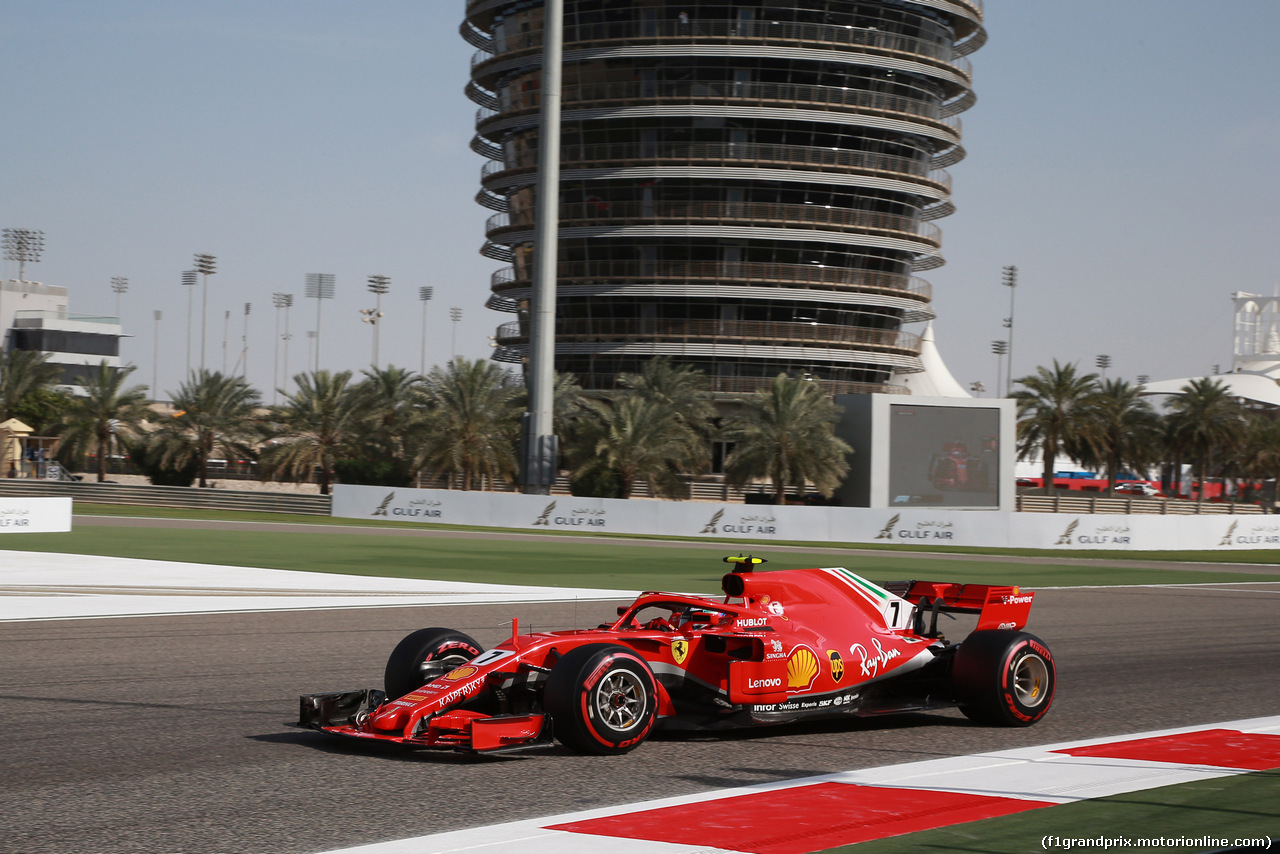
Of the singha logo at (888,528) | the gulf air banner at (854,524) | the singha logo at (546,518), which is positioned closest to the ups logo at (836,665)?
the gulf air banner at (854,524)

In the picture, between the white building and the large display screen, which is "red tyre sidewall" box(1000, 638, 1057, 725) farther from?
the white building

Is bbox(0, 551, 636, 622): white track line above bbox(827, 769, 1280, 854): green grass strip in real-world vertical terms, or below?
below

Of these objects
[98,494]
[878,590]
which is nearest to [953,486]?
[98,494]

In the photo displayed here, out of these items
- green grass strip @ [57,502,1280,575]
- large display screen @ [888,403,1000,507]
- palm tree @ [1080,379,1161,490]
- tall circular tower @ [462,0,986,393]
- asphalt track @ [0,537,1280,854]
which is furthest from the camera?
palm tree @ [1080,379,1161,490]

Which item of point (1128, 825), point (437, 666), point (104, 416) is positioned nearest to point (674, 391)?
point (104, 416)

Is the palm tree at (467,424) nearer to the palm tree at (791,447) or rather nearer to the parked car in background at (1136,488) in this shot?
the palm tree at (791,447)

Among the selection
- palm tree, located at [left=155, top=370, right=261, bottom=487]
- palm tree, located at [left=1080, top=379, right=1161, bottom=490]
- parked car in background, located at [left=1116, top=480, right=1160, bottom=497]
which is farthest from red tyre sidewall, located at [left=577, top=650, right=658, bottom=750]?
parked car in background, located at [left=1116, top=480, right=1160, bottom=497]

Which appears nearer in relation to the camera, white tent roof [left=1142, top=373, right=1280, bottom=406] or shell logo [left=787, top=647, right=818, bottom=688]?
shell logo [left=787, top=647, right=818, bottom=688]

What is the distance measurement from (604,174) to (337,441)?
21467mm

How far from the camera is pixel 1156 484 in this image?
394ft

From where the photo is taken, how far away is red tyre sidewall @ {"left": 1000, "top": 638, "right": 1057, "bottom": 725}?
9.70m

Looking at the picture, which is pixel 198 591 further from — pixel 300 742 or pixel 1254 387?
pixel 1254 387

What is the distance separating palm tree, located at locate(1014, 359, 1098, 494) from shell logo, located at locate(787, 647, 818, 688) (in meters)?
65.7

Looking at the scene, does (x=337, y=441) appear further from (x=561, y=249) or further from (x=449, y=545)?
(x=449, y=545)
